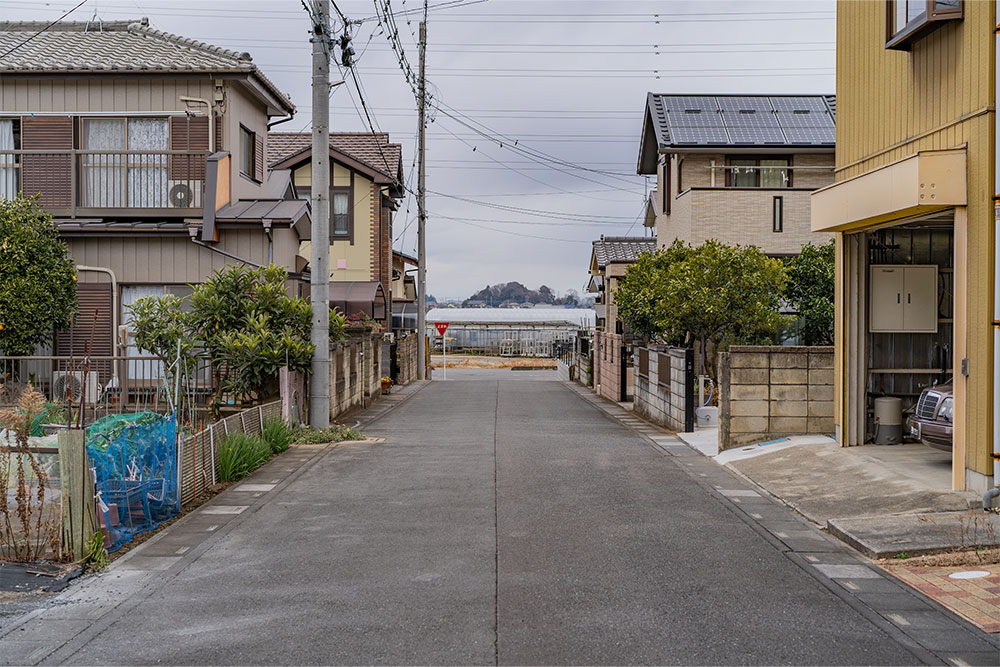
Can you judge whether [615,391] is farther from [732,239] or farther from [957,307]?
[957,307]

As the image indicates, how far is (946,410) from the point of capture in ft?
33.2

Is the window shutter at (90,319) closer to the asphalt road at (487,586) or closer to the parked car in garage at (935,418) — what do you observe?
the asphalt road at (487,586)

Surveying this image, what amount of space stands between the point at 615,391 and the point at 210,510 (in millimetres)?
18349

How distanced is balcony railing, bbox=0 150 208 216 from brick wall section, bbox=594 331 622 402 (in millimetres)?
12776

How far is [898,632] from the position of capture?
580 centimetres

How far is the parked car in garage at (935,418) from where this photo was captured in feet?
32.7

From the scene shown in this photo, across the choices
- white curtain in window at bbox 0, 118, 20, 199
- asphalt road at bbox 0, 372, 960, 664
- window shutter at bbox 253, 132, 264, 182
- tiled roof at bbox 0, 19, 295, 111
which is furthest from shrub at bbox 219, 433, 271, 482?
window shutter at bbox 253, 132, 264, 182

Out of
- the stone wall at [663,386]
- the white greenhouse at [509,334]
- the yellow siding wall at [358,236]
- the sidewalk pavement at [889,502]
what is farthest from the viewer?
the white greenhouse at [509,334]

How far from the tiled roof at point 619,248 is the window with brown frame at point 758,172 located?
834 cm

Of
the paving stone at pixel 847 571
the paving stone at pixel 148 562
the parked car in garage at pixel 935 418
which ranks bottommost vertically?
the paving stone at pixel 148 562

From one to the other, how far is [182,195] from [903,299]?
13853mm

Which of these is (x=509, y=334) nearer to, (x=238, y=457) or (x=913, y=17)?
(x=238, y=457)

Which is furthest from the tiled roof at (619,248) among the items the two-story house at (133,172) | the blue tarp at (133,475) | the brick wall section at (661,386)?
the blue tarp at (133,475)

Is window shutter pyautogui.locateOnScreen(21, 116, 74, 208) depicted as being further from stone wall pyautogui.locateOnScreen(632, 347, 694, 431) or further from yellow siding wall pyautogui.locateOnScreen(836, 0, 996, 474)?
yellow siding wall pyautogui.locateOnScreen(836, 0, 996, 474)
